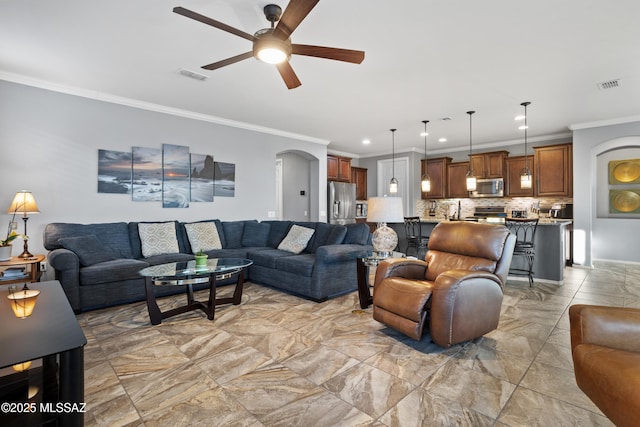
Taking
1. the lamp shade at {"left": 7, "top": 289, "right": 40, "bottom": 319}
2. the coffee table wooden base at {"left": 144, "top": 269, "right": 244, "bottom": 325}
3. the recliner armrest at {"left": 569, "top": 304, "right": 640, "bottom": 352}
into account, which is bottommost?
the coffee table wooden base at {"left": 144, "top": 269, "right": 244, "bottom": 325}

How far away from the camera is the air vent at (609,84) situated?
3.82m

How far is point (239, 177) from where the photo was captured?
5.82 meters

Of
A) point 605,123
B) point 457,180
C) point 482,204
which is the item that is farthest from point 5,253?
point 605,123

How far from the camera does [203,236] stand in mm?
4848

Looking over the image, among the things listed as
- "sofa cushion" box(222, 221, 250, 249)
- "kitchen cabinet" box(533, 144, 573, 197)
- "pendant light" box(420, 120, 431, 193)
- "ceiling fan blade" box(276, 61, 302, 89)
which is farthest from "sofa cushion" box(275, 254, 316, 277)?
"kitchen cabinet" box(533, 144, 573, 197)

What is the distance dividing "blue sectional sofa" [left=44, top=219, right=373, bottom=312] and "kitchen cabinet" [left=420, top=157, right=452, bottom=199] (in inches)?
163

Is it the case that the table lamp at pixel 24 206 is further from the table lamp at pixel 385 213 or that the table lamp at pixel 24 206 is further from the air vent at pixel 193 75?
the table lamp at pixel 385 213

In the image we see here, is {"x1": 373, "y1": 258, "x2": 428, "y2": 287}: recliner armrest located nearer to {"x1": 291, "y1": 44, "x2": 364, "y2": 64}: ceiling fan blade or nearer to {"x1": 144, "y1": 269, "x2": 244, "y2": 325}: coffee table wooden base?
{"x1": 144, "y1": 269, "x2": 244, "y2": 325}: coffee table wooden base

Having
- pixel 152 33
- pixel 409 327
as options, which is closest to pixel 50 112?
pixel 152 33

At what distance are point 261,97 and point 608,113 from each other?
211 inches

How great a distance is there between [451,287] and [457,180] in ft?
20.2

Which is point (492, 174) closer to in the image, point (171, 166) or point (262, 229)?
point (262, 229)

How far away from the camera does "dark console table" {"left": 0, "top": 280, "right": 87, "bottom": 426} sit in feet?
3.79

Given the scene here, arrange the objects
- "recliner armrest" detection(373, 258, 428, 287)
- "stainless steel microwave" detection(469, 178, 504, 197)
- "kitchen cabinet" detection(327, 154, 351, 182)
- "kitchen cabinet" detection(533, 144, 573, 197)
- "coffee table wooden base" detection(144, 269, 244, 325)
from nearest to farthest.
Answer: "recliner armrest" detection(373, 258, 428, 287), "coffee table wooden base" detection(144, 269, 244, 325), "kitchen cabinet" detection(533, 144, 573, 197), "stainless steel microwave" detection(469, 178, 504, 197), "kitchen cabinet" detection(327, 154, 351, 182)
